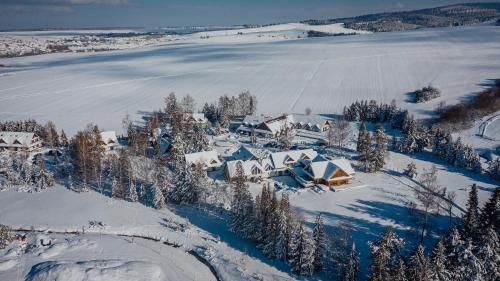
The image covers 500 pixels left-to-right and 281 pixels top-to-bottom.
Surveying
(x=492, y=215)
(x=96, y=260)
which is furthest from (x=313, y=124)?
(x=96, y=260)

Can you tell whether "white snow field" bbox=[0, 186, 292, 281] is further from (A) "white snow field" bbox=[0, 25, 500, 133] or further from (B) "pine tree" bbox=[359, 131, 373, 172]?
(A) "white snow field" bbox=[0, 25, 500, 133]

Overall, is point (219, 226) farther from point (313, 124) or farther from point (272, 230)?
point (313, 124)

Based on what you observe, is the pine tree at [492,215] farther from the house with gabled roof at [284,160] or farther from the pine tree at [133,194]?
the pine tree at [133,194]

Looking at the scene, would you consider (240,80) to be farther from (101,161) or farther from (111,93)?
(101,161)

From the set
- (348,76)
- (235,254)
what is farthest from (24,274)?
(348,76)

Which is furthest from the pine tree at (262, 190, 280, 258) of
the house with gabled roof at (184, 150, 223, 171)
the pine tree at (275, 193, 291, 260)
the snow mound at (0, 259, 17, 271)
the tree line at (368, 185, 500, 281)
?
the snow mound at (0, 259, 17, 271)

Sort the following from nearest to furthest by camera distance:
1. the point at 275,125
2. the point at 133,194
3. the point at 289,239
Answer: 1. the point at 289,239
2. the point at 133,194
3. the point at 275,125
